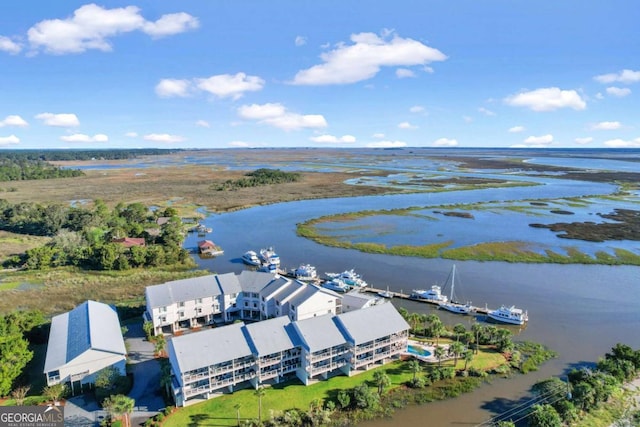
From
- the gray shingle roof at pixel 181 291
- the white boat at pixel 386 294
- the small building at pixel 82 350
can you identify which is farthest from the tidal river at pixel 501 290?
the small building at pixel 82 350

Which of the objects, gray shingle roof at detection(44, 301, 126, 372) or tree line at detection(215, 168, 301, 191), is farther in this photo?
tree line at detection(215, 168, 301, 191)

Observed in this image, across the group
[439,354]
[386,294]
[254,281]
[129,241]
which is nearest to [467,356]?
[439,354]

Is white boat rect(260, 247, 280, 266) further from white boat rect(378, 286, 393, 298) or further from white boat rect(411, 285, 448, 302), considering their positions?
white boat rect(411, 285, 448, 302)

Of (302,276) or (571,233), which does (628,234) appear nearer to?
(571,233)

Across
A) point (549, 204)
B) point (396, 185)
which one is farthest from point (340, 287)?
point (396, 185)

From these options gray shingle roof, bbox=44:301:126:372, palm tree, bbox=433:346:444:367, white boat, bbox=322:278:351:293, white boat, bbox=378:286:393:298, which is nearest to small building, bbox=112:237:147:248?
gray shingle roof, bbox=44:301:126:372

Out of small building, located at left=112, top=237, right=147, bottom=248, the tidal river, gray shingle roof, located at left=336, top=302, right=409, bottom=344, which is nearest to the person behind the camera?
the tidal river

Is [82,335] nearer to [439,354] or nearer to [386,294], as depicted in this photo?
[439,354]
